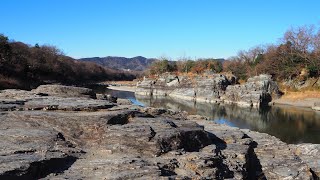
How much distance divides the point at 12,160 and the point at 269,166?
9396 mm

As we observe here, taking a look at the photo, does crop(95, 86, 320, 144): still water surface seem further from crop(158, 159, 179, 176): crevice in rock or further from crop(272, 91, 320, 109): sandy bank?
crop(158, 159, 179, 176): crevice in rock

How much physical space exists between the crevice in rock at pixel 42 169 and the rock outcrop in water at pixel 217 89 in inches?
1782

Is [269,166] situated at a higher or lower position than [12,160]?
lower

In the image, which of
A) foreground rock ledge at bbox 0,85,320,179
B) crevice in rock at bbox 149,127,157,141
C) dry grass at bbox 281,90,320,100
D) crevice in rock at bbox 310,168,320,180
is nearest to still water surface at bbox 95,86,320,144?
dry grass at bbox 281,90,320,100

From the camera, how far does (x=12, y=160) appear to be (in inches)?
372

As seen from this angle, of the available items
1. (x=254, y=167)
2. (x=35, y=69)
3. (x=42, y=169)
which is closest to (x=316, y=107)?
(x=254, y=167)

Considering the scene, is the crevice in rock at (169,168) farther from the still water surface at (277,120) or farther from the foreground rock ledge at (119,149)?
the still water surface at (277,120)

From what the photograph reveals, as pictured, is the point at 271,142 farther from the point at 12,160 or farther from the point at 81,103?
the point at 12,160

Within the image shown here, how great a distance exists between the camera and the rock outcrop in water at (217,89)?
181ft

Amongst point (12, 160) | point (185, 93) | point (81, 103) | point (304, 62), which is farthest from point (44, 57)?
point (12, 160)

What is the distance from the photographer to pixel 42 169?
965cm

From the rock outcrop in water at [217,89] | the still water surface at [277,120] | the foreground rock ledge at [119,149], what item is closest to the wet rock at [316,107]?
the still water surface at [277,120]

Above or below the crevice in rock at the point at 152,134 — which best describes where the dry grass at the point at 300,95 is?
below

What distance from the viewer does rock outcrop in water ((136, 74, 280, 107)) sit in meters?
55.2
